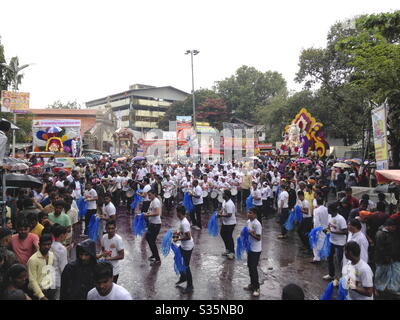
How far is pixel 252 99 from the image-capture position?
184ft

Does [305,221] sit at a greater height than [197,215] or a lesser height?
greater

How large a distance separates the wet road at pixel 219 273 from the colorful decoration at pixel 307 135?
512 inches

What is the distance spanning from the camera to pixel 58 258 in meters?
4.62

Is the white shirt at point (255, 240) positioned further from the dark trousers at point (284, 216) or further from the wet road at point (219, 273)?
the dark trousers at point (284, 216)

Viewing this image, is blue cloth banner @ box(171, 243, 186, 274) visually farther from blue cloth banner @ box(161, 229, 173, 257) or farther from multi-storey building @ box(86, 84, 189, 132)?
multi-storey building @ box(86, 84, 189, 132)

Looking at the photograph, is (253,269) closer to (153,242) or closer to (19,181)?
(153,242)

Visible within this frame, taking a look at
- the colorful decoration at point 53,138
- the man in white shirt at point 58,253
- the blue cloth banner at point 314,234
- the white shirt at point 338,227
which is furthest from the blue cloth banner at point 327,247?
the colorful decoration at point 53,138

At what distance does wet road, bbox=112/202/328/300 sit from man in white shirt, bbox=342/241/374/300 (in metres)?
2.13

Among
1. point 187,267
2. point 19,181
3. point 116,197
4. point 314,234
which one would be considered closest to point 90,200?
point 19,181

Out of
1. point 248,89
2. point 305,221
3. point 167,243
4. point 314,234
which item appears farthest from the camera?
point 248,89

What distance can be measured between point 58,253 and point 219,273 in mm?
3602

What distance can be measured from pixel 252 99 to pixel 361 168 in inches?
1654
